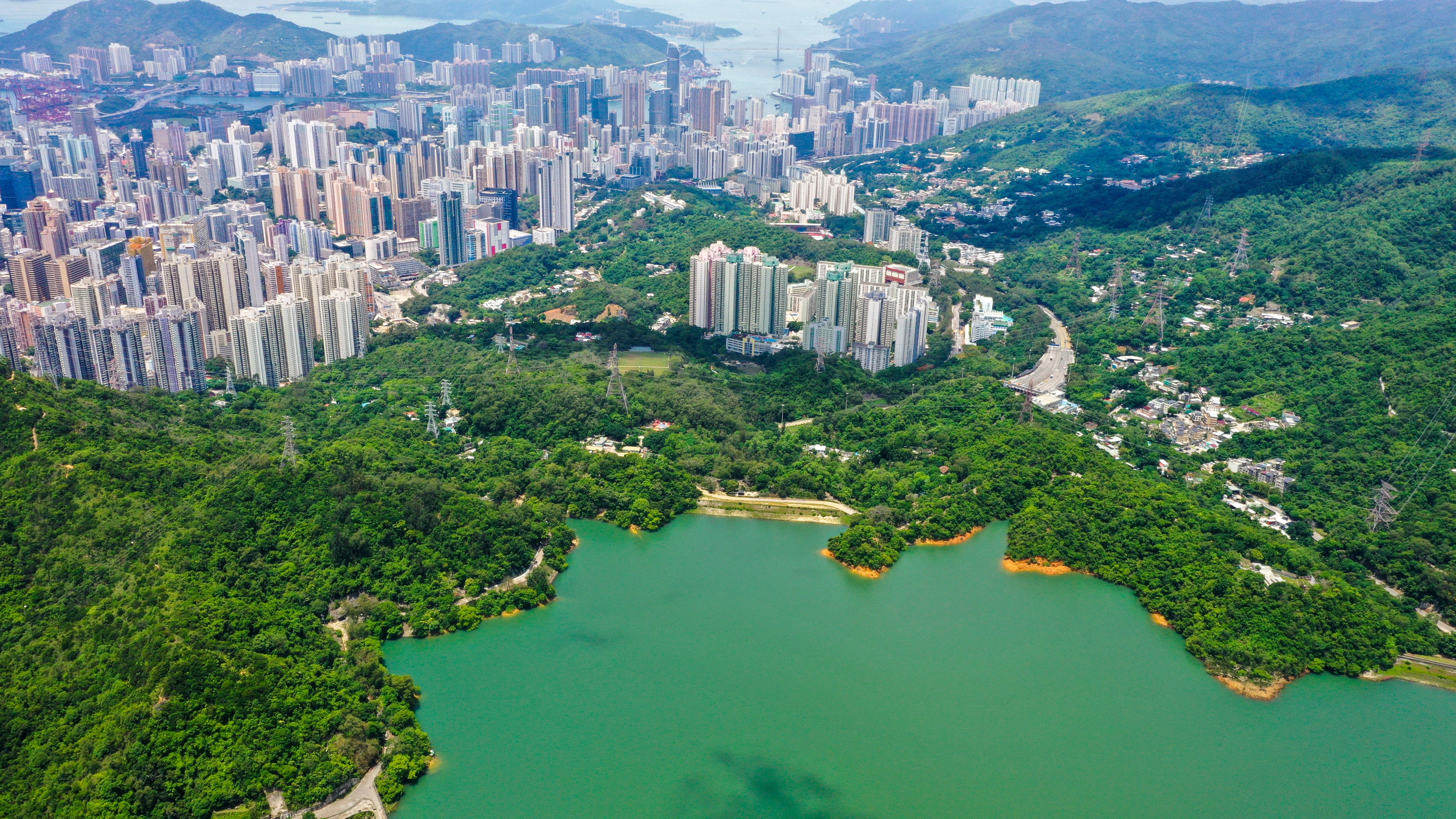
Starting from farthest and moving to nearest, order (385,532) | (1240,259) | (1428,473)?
(1240,259) < (1428,473) < (385,532)

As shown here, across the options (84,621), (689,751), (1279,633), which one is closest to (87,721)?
(84,621)

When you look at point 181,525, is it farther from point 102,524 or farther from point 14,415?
point 14,415

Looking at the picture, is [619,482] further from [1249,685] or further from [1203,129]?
[1203,129]

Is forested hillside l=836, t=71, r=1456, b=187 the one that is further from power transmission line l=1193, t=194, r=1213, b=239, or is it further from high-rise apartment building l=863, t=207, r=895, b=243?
high-rise apartment building l=863, t=207, r=895, b=243

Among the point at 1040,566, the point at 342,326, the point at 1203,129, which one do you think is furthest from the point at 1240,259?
the point at 342,326

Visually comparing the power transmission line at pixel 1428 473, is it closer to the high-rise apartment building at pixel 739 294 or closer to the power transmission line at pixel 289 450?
the high-rise apartment building at pixel 739 294

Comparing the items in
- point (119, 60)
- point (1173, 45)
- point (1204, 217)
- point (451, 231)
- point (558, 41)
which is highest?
point (1173, 45)

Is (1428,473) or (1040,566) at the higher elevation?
(1428,473)
